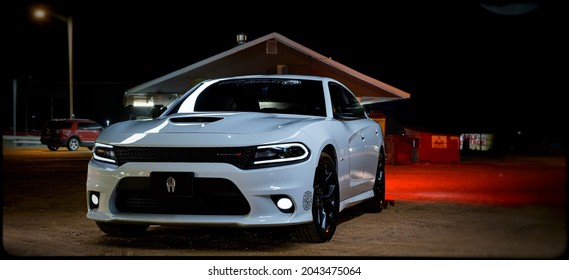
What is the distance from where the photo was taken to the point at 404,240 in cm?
720

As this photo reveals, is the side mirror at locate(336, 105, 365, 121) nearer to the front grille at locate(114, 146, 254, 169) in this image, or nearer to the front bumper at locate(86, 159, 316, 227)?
the front bumper at locate(86, 159, 316, 227)

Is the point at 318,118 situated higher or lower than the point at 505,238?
higher

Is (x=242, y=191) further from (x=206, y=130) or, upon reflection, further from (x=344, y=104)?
(x=344, y=104)

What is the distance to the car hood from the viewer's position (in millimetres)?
6195

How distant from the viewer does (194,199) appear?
242 inches

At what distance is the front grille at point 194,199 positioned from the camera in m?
6.07

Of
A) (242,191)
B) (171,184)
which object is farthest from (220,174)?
(171,184)

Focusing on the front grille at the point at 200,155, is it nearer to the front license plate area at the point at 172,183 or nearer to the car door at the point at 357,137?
the front license plate area at the point at 172,183

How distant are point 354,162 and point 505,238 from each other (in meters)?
1.70

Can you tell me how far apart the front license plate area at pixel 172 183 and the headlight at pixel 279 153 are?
548 mm

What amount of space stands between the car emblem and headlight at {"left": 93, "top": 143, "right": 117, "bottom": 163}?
61cm

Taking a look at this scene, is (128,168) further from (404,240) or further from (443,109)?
(443,109)

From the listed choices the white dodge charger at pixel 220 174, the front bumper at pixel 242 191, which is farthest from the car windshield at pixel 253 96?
the front bumper at pixel 242 191
